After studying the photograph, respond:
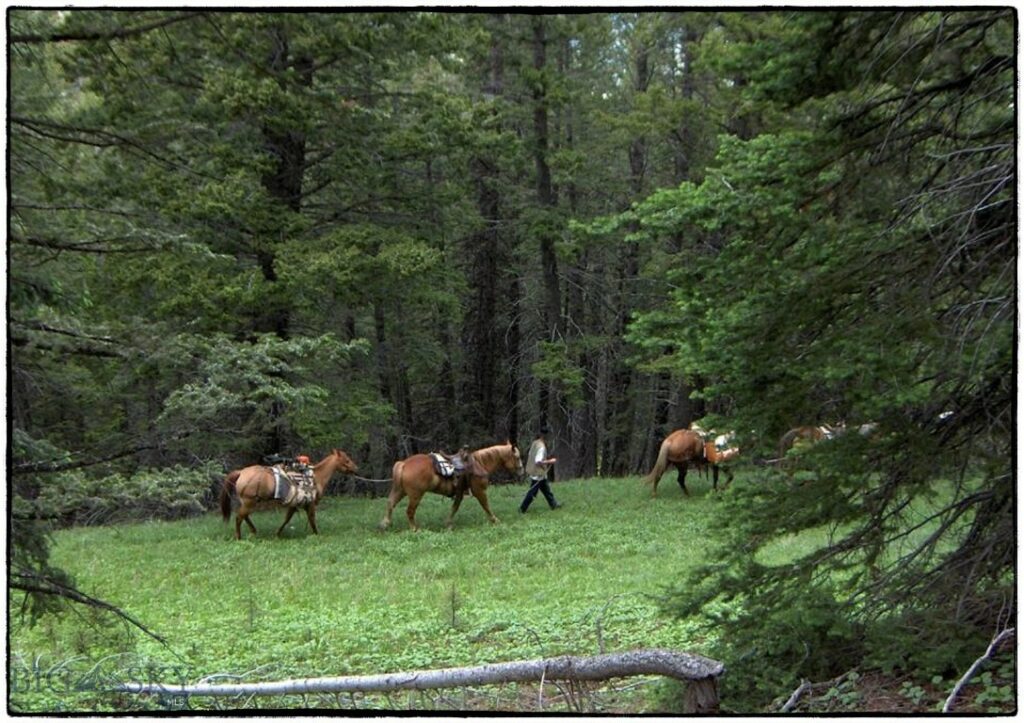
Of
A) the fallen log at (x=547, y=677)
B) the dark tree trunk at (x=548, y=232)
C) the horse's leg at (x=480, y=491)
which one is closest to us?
the fallen log at (x=547, y=677)

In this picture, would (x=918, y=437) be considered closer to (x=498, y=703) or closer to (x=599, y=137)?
(x=498, y=703)

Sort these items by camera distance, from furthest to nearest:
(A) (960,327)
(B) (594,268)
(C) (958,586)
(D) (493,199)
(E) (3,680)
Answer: (B) (594,268) → (D) (493,199) → (C) (958,586) → (A) (960,327) → (E) (3,680)

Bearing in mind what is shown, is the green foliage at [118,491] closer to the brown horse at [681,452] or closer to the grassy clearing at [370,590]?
the grassy clearing at [370,590]

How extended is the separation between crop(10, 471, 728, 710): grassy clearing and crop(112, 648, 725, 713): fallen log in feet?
1.43

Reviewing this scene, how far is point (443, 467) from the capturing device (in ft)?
47.3

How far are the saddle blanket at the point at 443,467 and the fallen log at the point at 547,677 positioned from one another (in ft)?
31.6

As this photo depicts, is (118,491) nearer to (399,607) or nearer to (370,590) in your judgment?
(399,607)

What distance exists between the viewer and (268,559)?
12086mm

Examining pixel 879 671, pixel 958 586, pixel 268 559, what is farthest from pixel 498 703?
pixel 268 559

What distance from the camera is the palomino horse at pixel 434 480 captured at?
14359 mm

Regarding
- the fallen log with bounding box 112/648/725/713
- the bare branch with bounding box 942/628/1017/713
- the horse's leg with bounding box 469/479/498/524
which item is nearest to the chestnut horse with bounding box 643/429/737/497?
the horse's leg with bounding box 469/479/498/524

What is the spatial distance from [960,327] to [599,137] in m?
21.3

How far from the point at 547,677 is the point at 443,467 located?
33.2ft

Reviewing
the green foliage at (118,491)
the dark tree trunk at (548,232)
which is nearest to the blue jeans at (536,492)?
the dark tree trunk at (548,232)
